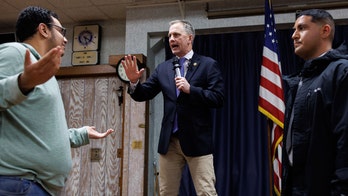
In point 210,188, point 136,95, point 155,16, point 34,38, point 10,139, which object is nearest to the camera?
point 10,139

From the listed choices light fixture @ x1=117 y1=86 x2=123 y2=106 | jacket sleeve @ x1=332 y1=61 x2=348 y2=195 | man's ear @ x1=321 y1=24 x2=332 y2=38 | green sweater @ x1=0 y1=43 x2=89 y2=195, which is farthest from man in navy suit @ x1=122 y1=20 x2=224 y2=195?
light fixture @ x1=117 y1=86 x2=123 y2=106

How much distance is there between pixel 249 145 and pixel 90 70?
7.07ft

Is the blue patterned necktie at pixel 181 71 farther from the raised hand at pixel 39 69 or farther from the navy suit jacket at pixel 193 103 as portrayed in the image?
the raised hand at pixel 39 69

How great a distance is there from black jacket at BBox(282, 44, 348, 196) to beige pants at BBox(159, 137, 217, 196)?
671 millimetres

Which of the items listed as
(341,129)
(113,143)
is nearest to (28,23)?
(341,129)

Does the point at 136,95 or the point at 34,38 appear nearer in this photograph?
the point at 34,38

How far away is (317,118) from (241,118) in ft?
8.47

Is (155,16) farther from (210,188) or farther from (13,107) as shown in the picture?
(13,107)

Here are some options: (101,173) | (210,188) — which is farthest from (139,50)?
(210,188)

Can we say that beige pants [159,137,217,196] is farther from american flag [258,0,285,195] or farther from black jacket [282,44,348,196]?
american flag [258,0,285,195]

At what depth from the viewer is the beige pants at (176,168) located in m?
2.12

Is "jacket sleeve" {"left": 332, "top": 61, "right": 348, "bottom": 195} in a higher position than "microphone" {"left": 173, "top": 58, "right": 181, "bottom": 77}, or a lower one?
lower

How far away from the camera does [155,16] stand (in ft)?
13.6

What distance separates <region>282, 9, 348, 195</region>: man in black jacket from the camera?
4.26 feet
